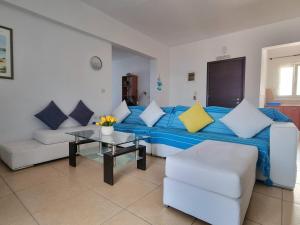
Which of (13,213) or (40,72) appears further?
(40,72)

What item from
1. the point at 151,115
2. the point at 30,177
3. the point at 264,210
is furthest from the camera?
the point at 151,115

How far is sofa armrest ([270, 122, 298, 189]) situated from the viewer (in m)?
1.64

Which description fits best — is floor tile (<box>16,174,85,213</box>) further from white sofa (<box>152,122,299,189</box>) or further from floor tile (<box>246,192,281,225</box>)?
white sofa (<box>152,122,299,189</box>)

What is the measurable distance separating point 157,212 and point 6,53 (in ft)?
9.95

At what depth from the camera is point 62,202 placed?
1.45 m

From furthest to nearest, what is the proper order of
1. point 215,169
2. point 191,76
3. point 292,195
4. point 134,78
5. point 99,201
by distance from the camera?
point 134,78
point 191,76
point 292,195
point 99,201
point 215,169

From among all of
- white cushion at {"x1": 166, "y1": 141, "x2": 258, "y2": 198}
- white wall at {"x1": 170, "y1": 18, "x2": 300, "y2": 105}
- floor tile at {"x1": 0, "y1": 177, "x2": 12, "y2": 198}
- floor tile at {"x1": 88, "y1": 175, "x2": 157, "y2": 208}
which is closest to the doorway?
white wall at {"x1": 170, "y1": 18, "x2": 300, "y2": 105}

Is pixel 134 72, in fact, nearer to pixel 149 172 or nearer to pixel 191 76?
pixel 191 76

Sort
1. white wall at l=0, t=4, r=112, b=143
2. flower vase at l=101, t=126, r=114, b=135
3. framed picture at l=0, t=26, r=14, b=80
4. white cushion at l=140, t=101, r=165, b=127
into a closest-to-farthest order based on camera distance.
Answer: flower vase at l=101, t=126, r=114, b=135
framed picture at l=0, t=26, r=14, b=80
white wall at l=0, t=4, r=112, b=143
white cushion at l=140, t=101, r=165, b=127

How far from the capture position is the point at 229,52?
452 centimetres

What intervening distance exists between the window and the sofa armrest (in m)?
4.77

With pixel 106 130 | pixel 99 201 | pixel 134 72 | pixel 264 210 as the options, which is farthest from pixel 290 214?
pixel 134 72

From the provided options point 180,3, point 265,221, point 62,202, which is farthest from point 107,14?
point 265,221

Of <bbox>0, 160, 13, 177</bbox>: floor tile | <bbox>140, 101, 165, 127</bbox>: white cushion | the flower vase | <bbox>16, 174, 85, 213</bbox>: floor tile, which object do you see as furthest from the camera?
<bbox>140, 101, 165, 127</bbox>: white cushion
